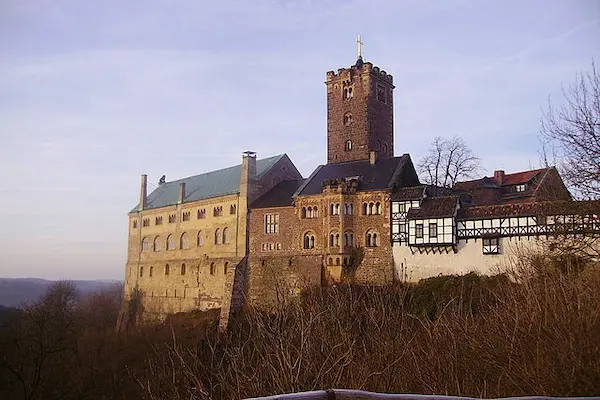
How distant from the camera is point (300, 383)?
422 inches

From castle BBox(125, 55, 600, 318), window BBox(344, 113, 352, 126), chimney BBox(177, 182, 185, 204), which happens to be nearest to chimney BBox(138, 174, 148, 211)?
castle BBox(125, 55, 600, 318)

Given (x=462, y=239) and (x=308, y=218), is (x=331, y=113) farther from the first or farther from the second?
(x=462, y=239)

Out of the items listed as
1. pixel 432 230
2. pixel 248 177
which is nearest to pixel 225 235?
pixel 248 177

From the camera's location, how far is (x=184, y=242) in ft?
171

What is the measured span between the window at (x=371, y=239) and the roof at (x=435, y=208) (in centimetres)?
300

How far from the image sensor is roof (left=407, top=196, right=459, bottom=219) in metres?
35.1

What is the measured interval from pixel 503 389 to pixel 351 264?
28090 mm

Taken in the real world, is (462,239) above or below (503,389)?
above

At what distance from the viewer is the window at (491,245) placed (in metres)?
33.3

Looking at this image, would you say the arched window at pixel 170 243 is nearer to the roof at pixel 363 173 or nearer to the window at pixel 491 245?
the roof at pixel 363 173

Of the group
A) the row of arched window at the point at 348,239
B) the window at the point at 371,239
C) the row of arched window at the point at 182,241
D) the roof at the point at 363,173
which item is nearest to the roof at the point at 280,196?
the roof at the point at 363,173

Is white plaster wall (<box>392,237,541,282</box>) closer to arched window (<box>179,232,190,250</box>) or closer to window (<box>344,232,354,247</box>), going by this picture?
window (<box>344,232,354,247</box>)

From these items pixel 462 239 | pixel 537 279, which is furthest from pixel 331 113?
pixel 537 279

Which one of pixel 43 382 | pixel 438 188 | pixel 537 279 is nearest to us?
pixel 537 279
